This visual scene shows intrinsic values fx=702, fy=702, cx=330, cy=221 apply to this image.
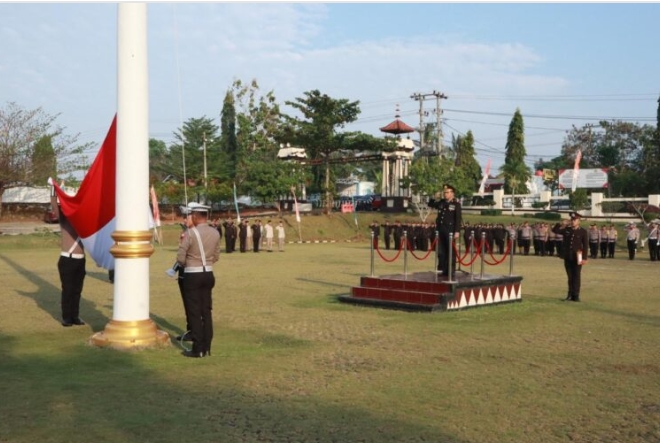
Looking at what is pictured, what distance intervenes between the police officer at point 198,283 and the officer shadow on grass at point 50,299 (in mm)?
3552

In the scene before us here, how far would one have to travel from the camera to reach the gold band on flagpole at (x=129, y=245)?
27.7ft

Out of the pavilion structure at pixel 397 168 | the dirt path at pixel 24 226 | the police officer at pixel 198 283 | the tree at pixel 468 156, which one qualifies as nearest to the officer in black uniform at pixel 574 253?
the police officer at pixel 198 283

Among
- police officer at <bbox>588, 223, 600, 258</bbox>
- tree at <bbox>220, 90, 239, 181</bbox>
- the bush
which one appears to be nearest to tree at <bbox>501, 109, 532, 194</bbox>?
the bush

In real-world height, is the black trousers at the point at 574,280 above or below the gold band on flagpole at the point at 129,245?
below

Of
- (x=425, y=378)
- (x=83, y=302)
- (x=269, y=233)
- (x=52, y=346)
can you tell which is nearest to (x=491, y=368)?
(x=425, y=378)

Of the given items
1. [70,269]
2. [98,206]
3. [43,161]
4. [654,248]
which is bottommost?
[654,248]

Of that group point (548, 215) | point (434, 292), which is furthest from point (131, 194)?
point (548, 215)

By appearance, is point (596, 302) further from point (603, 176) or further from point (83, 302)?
point (603, 176)

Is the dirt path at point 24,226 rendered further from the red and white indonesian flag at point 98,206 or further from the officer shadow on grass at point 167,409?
the officer shadow on grass at point 167,409

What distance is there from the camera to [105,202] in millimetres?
9891

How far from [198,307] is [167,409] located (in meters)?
2.34

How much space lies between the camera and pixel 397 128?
197 ft

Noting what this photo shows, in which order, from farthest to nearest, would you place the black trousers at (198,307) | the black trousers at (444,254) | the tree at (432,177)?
the tree at (432,177) < the black trousers at (444,254) < the black trousers at (198,307)

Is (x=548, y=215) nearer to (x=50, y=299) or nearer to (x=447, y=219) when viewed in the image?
(x=447, y=219)
